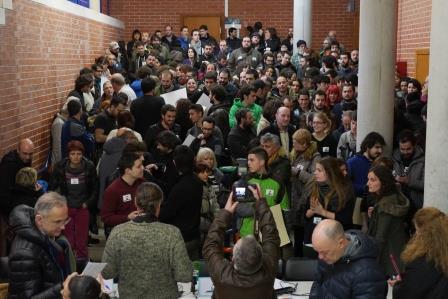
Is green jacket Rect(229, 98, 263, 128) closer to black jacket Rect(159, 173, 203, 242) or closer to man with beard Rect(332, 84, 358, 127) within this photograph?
man with beard Rect(332, 84, 358, 127)

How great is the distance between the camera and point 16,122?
10062mm

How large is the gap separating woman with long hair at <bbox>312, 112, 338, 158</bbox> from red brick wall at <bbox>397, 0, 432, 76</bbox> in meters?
6.27

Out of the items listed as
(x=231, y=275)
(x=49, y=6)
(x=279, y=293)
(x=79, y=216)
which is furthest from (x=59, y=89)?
(x=231, y=275)

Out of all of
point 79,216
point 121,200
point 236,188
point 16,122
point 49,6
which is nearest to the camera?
point 236,188

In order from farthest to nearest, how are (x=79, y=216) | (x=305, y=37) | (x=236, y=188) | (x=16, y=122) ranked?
(x=305, y=37) < (x=16, y=122) < (x=79, y=216) < (x=236, y=188)

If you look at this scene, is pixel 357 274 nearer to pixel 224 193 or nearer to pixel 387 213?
pixel 387 213

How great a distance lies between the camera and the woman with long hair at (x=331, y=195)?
7.40 metres

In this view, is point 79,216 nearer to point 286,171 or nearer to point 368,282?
point 286,171

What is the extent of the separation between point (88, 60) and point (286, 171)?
8036mm

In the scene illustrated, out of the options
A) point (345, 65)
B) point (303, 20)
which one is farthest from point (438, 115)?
point (303, 20)

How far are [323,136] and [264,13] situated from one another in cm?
1390

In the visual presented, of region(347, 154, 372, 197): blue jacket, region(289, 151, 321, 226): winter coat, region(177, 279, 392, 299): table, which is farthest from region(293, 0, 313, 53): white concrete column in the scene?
region(177, 279, 392, 299): table

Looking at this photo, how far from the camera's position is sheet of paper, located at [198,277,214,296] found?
20.4 feet

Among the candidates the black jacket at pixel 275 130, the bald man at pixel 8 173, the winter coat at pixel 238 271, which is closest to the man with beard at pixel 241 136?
the black jacket at pixel 275 130
